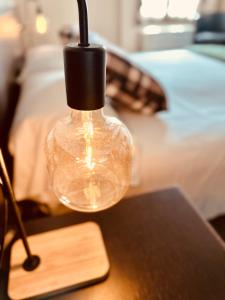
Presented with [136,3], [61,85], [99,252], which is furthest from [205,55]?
[99,252]

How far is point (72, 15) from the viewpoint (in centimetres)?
323

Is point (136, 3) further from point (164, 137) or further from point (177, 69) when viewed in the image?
point (164, 137)

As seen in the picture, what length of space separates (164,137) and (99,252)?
59cm

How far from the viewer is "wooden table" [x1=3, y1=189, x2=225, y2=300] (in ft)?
1.71

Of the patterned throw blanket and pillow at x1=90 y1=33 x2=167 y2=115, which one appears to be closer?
pillow at x1=90 y1=33 x2=167 y2=115

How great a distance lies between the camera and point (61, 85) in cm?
102

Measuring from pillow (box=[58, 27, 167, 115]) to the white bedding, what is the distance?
7 centimetres

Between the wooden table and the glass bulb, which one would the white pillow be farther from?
the glass bulb

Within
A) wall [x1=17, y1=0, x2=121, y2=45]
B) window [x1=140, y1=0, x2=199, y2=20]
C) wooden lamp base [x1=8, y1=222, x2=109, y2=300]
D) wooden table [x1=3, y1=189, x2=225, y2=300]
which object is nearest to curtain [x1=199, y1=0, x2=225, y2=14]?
window [x1=140, y1=0, x2=199, y2=20]

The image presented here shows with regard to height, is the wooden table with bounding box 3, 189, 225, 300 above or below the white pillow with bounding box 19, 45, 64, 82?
below

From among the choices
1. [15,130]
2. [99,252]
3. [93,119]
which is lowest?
[99,252]

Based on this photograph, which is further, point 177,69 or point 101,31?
point 101,31

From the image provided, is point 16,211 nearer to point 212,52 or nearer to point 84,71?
point 84,71

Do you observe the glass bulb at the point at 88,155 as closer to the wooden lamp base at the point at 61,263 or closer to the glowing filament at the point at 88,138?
the glowing filament at the point at 88,138
